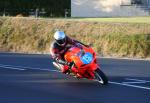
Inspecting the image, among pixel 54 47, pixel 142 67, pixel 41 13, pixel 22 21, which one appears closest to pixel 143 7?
pixel 41 13

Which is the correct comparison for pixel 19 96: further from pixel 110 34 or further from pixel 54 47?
pixel 110 34

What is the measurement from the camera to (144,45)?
2719 cm

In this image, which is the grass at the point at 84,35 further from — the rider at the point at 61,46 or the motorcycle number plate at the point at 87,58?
the motorcycle number plate at the point at 87,58

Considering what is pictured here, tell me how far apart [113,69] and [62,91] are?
5.34 metres

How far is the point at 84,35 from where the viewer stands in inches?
1228

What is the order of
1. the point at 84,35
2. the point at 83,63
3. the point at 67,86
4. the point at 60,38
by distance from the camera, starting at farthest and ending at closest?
the point at 84,35 → the point at 60,38 → the point at 83,63 → the point at 67,86

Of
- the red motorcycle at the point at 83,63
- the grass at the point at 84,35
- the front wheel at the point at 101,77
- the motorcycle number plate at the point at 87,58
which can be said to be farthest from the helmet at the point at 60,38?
the grass at the point at 84,35

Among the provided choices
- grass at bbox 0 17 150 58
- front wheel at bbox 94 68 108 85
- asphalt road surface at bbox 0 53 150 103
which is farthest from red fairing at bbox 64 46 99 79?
grass at bbox 0 17 150 58

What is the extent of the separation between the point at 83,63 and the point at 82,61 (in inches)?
2.8

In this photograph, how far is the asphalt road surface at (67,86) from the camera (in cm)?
1358

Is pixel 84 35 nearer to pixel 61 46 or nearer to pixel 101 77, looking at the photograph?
pixel 61 46

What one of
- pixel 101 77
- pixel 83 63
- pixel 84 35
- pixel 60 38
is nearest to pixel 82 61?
pixel 83 63

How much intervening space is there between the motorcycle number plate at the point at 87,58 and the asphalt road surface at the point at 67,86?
0.63 m

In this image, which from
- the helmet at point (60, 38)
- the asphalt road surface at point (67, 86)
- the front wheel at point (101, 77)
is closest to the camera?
the asphalt road surface at point (67, 86)
